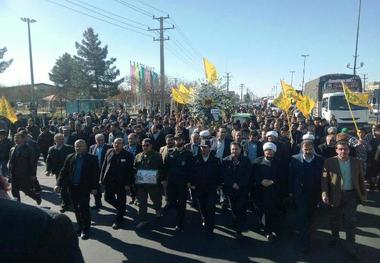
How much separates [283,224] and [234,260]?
7.17 feet

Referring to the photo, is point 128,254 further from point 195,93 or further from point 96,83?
point 96,83

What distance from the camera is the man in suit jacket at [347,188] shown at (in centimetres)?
589

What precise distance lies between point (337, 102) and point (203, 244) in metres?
18.9

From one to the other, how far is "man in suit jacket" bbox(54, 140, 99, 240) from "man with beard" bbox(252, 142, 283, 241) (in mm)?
3225

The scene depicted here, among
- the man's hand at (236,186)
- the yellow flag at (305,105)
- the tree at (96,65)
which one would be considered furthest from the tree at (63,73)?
the man's hand at (236,186)

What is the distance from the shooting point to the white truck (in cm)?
2202

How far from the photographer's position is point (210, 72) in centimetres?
1619

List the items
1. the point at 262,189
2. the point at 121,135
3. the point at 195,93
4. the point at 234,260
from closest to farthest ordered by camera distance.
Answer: the point at 234,260 → the point at 262,189 → the point at 121,135 → the point at 195,93

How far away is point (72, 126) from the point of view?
13.1 m

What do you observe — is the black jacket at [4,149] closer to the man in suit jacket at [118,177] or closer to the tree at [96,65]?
the man in suit jacket at [118,177]

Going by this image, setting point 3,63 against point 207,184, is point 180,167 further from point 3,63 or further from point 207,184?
point 3,63

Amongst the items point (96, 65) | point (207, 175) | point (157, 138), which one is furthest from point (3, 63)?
point (207, 175)

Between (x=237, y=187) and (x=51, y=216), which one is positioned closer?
(x=51, y=216)

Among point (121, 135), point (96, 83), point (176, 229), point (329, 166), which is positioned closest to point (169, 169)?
point (176, 229)
